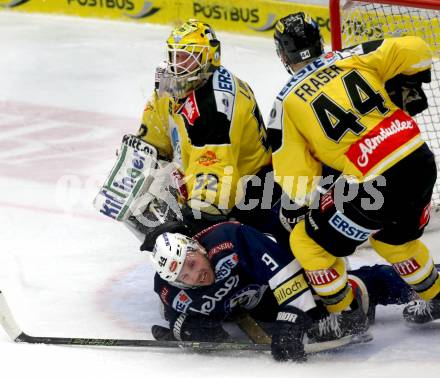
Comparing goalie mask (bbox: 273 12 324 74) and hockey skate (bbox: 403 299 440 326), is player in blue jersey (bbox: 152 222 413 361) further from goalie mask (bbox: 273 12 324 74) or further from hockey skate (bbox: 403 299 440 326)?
goalie mask (bbox: 273 12 324 74)

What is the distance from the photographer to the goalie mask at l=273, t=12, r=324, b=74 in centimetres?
442

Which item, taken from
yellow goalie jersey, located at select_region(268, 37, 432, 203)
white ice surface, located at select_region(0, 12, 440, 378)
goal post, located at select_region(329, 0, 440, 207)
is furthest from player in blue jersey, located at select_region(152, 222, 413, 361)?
goal post, located at select_region(329, 0, 440, 207)

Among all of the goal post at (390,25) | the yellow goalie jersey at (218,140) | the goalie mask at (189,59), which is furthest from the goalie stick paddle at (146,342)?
the goal post at (390,25)

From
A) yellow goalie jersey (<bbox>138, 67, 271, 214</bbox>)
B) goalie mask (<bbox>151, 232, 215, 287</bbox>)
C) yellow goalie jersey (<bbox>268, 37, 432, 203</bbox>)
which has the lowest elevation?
goalie mask (<bbox>151, 232, 215, 287</bbox>)

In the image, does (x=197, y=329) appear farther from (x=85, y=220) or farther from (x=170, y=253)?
(x=85, y=220)

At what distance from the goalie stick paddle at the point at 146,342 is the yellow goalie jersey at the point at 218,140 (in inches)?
21.5

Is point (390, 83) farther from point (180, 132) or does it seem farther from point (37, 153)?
point (37, 153)

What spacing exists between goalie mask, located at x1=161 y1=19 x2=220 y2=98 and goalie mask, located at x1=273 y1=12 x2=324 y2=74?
0.35 meters

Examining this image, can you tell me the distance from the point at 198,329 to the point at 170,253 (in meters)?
0.38

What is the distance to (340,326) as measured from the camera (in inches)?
171

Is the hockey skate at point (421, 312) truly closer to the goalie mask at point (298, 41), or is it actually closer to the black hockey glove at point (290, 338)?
the black hockey glove at point (290, 338)

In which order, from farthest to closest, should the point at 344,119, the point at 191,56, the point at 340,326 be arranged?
the point at 191,56 → the point at 340,326 → the point at 344,119

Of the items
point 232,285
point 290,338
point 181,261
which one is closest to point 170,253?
point 181,261

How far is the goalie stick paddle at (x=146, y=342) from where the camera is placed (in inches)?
169
